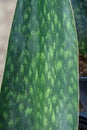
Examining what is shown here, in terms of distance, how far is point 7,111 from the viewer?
0.94 ft

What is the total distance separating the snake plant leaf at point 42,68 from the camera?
261 millimetres

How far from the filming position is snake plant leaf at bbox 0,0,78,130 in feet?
0.86

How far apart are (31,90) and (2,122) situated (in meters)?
0.05

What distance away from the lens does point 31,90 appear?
0.27 meters

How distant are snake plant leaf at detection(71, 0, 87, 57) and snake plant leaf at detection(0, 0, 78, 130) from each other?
0.68 feet

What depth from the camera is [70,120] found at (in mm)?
263

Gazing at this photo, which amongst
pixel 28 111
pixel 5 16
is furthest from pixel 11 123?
pixel 5 16

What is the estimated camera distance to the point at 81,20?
47 centimetres

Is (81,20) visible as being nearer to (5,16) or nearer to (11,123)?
(11,123)

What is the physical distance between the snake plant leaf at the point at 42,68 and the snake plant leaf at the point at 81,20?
8.1 inches

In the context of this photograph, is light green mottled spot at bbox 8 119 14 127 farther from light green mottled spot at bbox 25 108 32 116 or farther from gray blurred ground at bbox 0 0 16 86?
gray blurred ground at bbox 0 0 16 86

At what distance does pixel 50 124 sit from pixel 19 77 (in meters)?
0.05

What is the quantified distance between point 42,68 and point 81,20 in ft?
0.75

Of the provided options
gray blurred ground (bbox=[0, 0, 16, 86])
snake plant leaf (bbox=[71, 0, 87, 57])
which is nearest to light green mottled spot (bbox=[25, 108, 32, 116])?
snake plant leaf (bbox=[71, 0, 87, 57])
